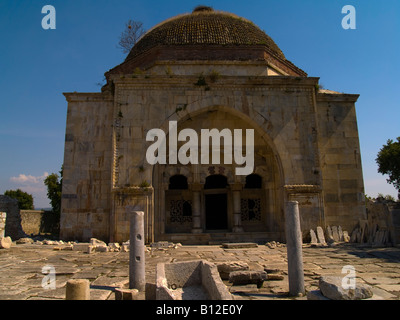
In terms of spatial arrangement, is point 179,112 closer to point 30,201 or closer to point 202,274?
point 202,274

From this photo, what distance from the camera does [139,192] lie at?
9875 millimetres

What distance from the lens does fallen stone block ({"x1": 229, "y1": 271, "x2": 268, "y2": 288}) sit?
4.72 metres

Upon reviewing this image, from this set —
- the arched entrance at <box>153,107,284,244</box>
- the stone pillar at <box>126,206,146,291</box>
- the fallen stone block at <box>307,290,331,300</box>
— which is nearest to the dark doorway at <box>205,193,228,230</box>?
the arched entrance at <box>153,107,284,244</box>

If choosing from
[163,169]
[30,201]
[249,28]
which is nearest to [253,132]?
[163,169]

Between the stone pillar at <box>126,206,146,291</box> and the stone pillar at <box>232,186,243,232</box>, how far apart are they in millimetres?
6466

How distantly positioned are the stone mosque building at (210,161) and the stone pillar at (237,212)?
0.04 m

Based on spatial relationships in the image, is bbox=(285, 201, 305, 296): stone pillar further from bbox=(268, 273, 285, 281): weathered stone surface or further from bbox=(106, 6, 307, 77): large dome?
bbox=(106, 6, 307, 77): large dome

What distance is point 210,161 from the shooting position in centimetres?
1122

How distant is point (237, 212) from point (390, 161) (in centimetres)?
1449

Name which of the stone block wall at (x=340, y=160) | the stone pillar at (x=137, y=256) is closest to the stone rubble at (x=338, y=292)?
the stone pillar at (x=137, y=256)

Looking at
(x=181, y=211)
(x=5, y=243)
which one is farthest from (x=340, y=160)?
(x=5, y=243)

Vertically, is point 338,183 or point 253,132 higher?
point 253,132

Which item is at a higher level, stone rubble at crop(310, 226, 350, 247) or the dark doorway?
the dark doorway

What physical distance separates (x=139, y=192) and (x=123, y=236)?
4.81 feet
